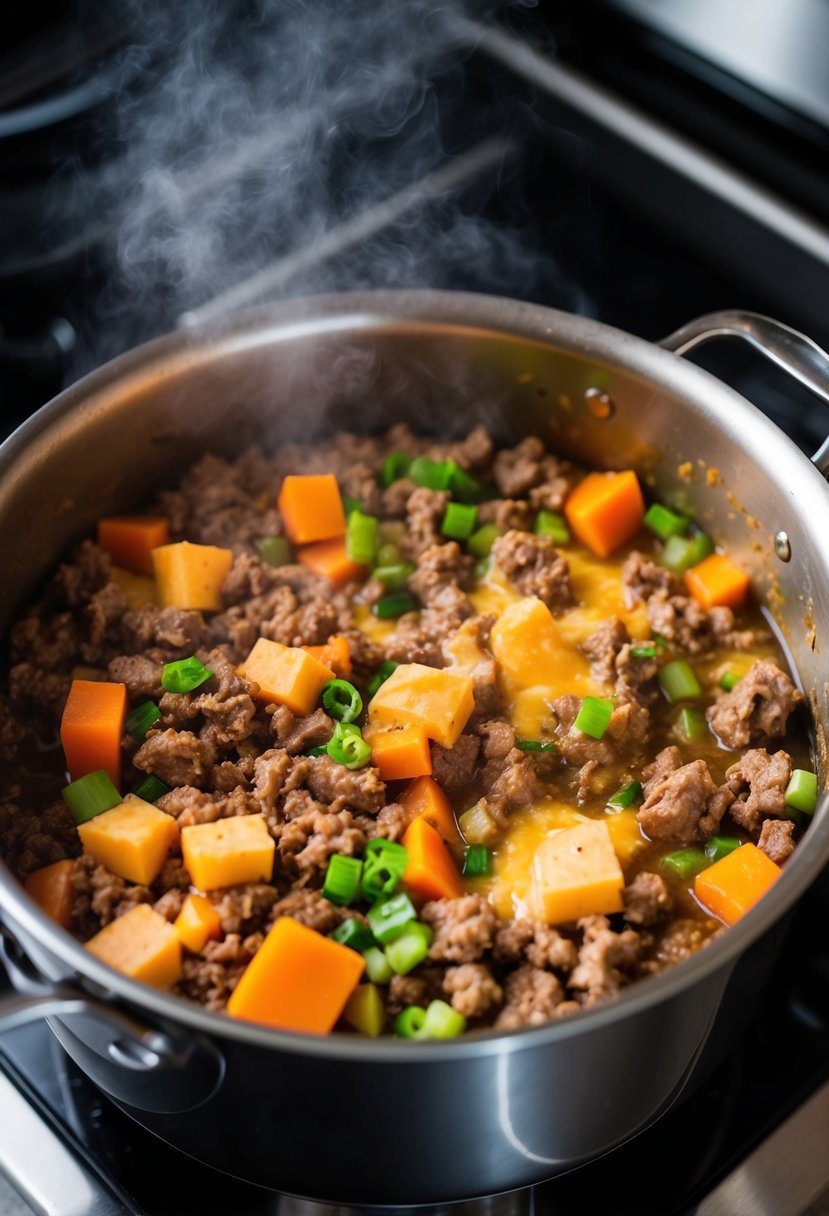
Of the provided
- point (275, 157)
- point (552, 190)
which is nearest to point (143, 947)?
point (275, 157)

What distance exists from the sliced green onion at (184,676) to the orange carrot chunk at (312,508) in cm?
49

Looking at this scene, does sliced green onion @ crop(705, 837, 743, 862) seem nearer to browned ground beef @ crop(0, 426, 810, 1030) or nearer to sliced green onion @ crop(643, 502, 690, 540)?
browned ground beef @ crop(0, 426, 810, 1030)

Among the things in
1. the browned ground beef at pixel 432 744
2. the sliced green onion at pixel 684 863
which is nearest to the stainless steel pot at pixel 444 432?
the browned ground beef at pixel 432 744

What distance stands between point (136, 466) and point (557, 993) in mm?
1506

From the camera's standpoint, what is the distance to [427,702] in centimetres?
238

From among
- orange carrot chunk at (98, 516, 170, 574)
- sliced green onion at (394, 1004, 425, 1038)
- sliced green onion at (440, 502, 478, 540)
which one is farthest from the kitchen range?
sliced green onion at (394, 1004, 425, 1038)

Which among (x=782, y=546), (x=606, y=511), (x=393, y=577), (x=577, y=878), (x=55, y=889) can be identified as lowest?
(x=55, y=889)

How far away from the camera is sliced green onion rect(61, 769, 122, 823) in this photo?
91.0 inches

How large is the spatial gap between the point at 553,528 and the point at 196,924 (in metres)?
1.27

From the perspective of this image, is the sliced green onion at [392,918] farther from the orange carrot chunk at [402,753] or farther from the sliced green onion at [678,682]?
the sliced green onion at [678,682]

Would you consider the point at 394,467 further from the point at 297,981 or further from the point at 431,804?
the point at 297,981

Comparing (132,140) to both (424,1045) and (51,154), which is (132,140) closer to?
(51,154)

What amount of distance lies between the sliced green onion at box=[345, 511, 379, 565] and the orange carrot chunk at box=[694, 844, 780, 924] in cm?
104

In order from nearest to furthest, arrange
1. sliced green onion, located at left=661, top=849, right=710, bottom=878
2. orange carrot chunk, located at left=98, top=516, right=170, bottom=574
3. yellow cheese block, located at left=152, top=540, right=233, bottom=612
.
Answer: sliced green onion, located at left=661, top=849, right=710, bottom=878
yellow cheese block, located at left=152, top=540, right=233, bottom=612
orange carrot chunk, located at left=98, top=516, right=170, bottom=574
